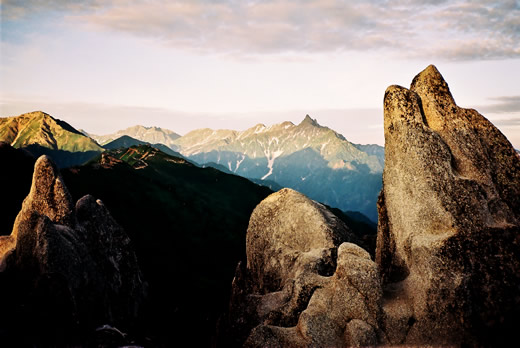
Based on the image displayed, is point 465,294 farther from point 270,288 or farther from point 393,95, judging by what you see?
point 270,288

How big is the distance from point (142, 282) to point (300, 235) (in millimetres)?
26692

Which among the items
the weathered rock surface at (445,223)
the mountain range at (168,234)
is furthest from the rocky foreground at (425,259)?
the mountain range at (168,234)

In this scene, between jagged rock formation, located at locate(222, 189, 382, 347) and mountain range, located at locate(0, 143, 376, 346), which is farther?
mountain range, located at locate(0, 143, 376, 346)

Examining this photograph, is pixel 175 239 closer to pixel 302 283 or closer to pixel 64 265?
pixel 64 265

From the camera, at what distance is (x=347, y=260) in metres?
24.1

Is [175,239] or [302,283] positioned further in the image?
[175,239]

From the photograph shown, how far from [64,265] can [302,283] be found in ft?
75.6

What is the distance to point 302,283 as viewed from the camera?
27609 millimetres

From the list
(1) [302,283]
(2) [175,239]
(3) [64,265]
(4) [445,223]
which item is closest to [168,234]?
(2) [175,239]

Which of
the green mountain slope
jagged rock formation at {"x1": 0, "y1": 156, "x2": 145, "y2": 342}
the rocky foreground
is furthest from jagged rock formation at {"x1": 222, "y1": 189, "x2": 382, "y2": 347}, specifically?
the green mountain slope

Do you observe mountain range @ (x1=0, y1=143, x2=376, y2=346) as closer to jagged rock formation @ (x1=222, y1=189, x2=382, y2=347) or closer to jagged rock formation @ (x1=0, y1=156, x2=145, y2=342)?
jagged rock formation @ (x1=0, y1=156, x2=145, y2=342)

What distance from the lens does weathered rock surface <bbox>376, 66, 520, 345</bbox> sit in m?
21.1

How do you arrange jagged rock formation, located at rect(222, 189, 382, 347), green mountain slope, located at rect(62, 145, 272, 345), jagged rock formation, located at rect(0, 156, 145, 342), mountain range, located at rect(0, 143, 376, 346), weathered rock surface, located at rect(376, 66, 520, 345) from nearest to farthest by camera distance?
weathered rock surface, located at rect(376, 66, 520, 345) < jagged rock formation, located at rect(222, 189, 382, 347) < jagged rock formation, located at rect(0, 156, 145, 342) < mountain range, located at rect(0, 143, 376, 346) < green mountain slope, located at rect(62, 145, 272, 345)

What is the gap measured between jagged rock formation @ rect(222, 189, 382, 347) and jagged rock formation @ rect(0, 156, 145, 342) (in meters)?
13.0
